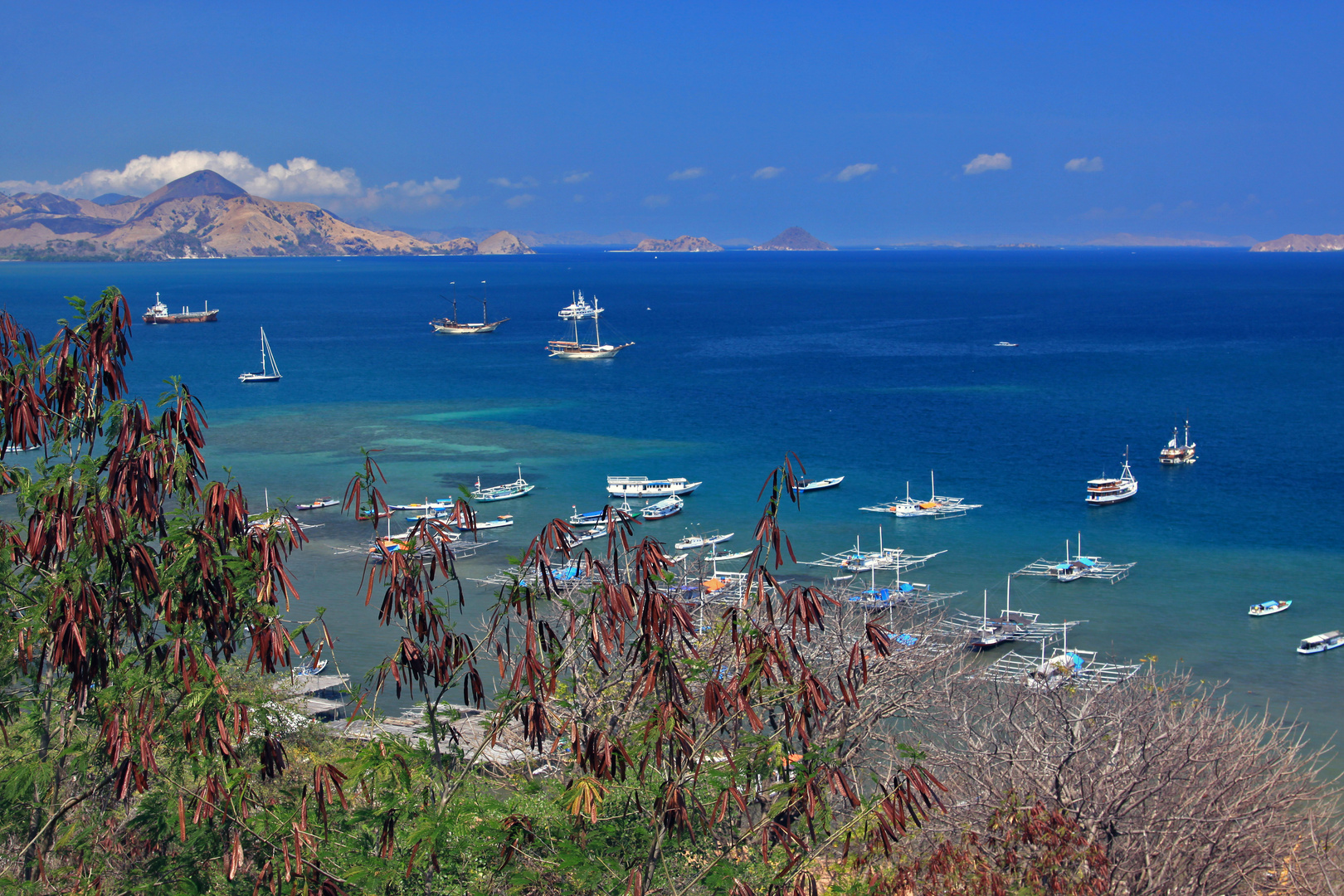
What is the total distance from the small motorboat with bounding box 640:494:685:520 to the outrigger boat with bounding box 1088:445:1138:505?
2028cm

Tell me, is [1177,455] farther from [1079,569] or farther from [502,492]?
[502,492]

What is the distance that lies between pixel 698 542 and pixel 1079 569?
49.5ft

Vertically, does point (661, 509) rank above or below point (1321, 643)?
above

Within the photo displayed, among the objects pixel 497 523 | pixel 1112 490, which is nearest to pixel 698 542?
pixel 497 523

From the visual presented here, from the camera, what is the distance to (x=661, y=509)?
1908 inches

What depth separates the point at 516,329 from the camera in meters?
137

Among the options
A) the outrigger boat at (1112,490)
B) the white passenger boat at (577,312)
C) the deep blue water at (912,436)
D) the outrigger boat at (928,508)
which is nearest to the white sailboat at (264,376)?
the deep blue water at (912,436)

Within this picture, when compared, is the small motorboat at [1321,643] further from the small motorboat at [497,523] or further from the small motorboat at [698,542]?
the small motorboat at [497,523]

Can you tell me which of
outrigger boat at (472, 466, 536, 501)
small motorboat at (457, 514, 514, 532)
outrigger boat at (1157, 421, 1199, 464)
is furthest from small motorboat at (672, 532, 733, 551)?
outrigger boat at (1157, 421, 1199, 464)

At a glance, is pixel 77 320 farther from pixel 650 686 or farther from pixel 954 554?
pixel 954 554

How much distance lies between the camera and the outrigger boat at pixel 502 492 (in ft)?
166

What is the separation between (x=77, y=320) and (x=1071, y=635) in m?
33.0

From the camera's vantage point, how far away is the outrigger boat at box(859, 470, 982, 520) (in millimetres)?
48688

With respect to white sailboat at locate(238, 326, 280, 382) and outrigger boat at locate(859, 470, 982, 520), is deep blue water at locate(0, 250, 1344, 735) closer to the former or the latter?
outrigger boat at locate(859, 470, 982, 520)
